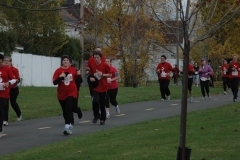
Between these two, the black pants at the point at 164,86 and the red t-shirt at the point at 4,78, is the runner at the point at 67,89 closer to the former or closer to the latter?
the red t-shirt at the point at 4,78

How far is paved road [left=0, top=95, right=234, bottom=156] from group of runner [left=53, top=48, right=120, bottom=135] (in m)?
0.40

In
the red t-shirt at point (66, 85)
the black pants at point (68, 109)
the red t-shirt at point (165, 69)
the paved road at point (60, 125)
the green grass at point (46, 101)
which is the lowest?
the paved road at point (60, 125)

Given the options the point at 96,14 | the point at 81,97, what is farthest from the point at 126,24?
the point at 81,97

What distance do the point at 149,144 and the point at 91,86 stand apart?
5.89m

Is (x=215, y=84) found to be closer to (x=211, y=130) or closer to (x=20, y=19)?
(x=20, y=19)

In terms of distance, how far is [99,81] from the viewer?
17.6 metres

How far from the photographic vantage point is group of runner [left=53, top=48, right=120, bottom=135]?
599 inches

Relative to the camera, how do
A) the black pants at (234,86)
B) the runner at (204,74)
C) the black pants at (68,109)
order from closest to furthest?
the black pants at (68,109), the black pants at (234,86), the runner at (204,74)

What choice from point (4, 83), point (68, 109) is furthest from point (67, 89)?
point (4, 83)

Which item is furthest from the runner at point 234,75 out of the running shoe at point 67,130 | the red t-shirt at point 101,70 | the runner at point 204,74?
the running shoe at point 67,130

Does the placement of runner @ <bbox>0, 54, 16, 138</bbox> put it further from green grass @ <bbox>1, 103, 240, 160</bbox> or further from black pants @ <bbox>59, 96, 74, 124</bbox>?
green grass @ <bbox>1, 103, 240, 160</bbox>

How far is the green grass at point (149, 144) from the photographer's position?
10680mm

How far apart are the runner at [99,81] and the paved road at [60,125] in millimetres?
525

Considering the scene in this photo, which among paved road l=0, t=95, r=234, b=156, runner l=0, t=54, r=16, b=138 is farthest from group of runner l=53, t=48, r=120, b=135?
runner l=0, t=54, r=16, b=138
